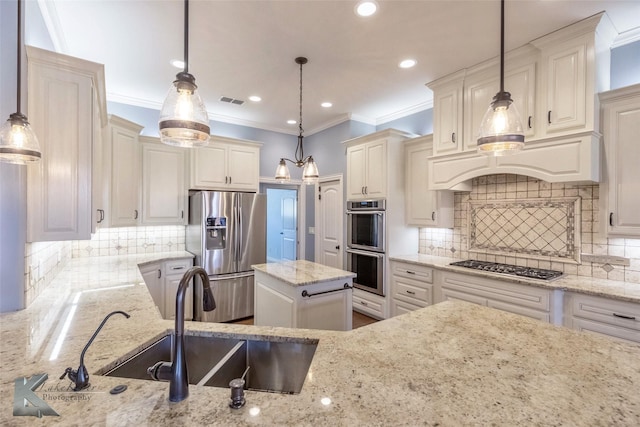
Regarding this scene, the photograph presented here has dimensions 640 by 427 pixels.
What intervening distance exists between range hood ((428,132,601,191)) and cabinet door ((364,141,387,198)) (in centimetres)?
81

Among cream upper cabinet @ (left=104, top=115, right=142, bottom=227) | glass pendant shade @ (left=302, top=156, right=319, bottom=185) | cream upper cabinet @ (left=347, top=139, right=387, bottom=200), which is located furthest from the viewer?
cream upper cabinet @ (left=347, top=139, right=387, bottom=200)

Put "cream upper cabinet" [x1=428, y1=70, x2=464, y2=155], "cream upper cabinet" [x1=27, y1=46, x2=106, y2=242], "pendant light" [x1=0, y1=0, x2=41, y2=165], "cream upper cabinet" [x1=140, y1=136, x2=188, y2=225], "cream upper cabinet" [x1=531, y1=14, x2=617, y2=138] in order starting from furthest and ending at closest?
"cream upper cabinet" [x1=140, y1=136, x2=188, y2=225]
"cream upper cabinet" [x1=428, y1=70, x2=464, y2=155]
"cream upper cabinet" [x1=531, y1=14, x2=617, y2=138]
"cream upper cabinet" [x1=27, y1=46, x2=106, y2=242]
"pendant light" [x1=0, y1=0, x2=41, y2=165]

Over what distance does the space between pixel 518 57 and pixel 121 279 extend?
3.95m

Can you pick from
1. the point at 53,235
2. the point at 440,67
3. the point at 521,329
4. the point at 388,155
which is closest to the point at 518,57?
the point at 440,67

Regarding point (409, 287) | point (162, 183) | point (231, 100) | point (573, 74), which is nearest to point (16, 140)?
point (162, 183)

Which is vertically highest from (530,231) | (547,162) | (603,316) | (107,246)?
(547,162)

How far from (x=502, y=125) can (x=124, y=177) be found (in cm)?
369

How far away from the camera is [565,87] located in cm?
241

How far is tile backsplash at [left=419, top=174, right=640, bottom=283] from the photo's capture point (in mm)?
2533

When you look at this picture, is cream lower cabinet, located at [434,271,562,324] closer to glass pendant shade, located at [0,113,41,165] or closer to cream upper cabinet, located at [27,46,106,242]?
cream upper cabinet, located at [27,46,106,242]

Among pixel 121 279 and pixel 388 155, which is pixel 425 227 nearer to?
pixel 388 155

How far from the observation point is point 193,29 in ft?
7.90

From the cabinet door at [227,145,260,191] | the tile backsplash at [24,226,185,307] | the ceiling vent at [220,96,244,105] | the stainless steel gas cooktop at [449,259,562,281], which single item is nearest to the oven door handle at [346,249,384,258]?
the stainless steel gas cooktop at [449,259,562,281]

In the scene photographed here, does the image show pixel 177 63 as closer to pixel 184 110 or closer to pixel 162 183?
pixel 162 183
